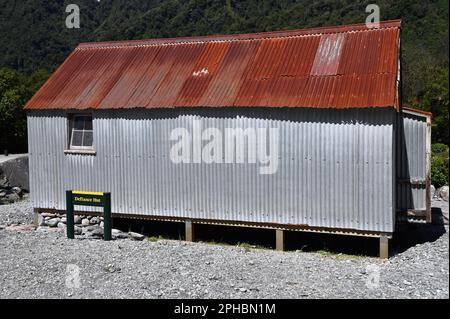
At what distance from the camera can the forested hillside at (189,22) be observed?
49.6 meters

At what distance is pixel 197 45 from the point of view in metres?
14.9

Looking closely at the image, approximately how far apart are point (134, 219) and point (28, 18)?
181 feet

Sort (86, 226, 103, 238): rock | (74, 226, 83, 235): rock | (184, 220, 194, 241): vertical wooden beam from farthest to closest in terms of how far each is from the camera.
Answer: (74, 226, 83, 235): rock, (86, 226, 103, 238): rock, (184, 220, 194, 241): vertical wooden beam

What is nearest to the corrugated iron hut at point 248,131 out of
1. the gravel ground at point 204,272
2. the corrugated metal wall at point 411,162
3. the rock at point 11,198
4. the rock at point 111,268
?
the corrugated metal wall at point 411,162

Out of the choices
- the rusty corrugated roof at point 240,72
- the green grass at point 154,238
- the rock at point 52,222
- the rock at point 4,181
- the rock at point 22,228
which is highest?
the rusty corrugated roof at point 240,72

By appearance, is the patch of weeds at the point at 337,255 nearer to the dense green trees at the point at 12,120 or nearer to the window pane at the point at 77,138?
the window pane at the point at 77,138

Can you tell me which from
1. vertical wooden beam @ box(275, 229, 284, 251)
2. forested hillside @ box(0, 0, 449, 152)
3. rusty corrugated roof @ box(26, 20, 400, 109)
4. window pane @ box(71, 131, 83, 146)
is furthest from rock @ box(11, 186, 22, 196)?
forested hillside @ box(0, 0, 449, 152)

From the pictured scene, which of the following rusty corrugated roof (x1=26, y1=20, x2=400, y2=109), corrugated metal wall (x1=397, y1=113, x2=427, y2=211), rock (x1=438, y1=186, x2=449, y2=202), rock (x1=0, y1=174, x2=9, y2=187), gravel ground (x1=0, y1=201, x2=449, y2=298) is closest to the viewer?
gravel ground (x1=0, y1=201, x2=449, y2=298)

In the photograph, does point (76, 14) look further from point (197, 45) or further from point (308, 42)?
point (308, 42)

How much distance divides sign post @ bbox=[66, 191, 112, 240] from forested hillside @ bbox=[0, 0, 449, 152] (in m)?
25.6

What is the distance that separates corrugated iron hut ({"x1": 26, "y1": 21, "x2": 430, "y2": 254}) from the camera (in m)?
11.6

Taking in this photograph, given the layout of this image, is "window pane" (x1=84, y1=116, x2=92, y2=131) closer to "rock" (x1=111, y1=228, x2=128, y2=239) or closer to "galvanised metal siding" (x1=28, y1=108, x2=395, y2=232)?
"galvanised metal siding" (x1=28, y1=108, x2=395, y2=232)

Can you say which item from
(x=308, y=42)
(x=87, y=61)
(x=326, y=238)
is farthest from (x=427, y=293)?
(x=87, y=61)

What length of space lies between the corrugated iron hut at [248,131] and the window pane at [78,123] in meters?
0.04
